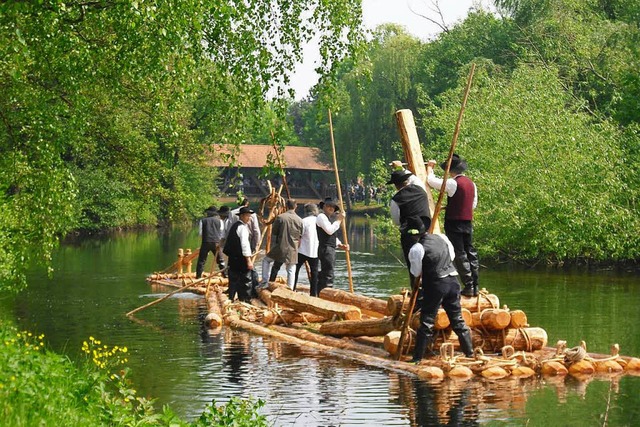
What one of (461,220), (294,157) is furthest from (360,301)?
(294,157)

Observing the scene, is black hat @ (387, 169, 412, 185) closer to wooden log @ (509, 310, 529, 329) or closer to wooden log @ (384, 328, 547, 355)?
wooden log @ (384, 328, 547, 355)

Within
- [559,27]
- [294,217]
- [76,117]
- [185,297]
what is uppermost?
[559,27]

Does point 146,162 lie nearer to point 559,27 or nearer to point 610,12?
point 559,27

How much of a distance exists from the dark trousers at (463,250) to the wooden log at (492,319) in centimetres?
56

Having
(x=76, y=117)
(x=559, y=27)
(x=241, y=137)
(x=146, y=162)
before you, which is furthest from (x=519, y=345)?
(x=559, y=27)

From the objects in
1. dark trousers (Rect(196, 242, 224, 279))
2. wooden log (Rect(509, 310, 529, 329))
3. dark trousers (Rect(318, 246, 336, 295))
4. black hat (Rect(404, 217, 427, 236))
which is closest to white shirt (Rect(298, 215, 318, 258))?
dark trousers (Rect(318, 246, 336, 295))

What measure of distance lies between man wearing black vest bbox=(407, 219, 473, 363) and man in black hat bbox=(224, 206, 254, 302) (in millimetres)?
6336

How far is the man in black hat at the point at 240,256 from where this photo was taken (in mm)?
19641

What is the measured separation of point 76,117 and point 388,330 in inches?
219

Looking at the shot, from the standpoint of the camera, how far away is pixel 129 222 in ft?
201

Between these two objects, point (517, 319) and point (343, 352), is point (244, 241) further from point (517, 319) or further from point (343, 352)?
point (517, 319)

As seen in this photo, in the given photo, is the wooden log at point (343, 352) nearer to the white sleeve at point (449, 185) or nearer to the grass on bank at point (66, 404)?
the white sleeve at point (449, 185)

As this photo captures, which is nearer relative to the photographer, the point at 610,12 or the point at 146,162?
the point at 146,162

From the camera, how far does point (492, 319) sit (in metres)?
14.1
